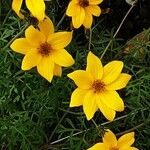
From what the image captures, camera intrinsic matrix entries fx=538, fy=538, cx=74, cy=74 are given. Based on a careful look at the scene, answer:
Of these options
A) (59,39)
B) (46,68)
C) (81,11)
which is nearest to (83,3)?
(81,11)

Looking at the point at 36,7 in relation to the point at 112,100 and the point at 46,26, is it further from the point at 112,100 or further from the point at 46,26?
the point at 112,100

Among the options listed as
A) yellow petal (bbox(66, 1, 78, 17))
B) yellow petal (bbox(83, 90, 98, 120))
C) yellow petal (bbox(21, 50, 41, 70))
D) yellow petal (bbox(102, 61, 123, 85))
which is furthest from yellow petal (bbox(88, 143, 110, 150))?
yellow petal (bbox(66, 1, 78, 17))

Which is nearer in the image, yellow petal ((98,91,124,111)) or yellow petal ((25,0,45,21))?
yellow petal ((25,0,45,21))

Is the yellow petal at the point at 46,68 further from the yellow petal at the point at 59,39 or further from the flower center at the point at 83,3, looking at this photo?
the flower center at the point at 83,3

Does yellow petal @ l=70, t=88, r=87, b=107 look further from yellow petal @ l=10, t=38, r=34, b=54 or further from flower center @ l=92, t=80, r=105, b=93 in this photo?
yellow petal @ l=10, t=38, r=34, b=54

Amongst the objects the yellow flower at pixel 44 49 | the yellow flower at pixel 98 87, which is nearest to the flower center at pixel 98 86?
the yellow flower at pixel 98 87

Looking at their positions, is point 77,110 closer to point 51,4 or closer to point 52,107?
point 52,107
